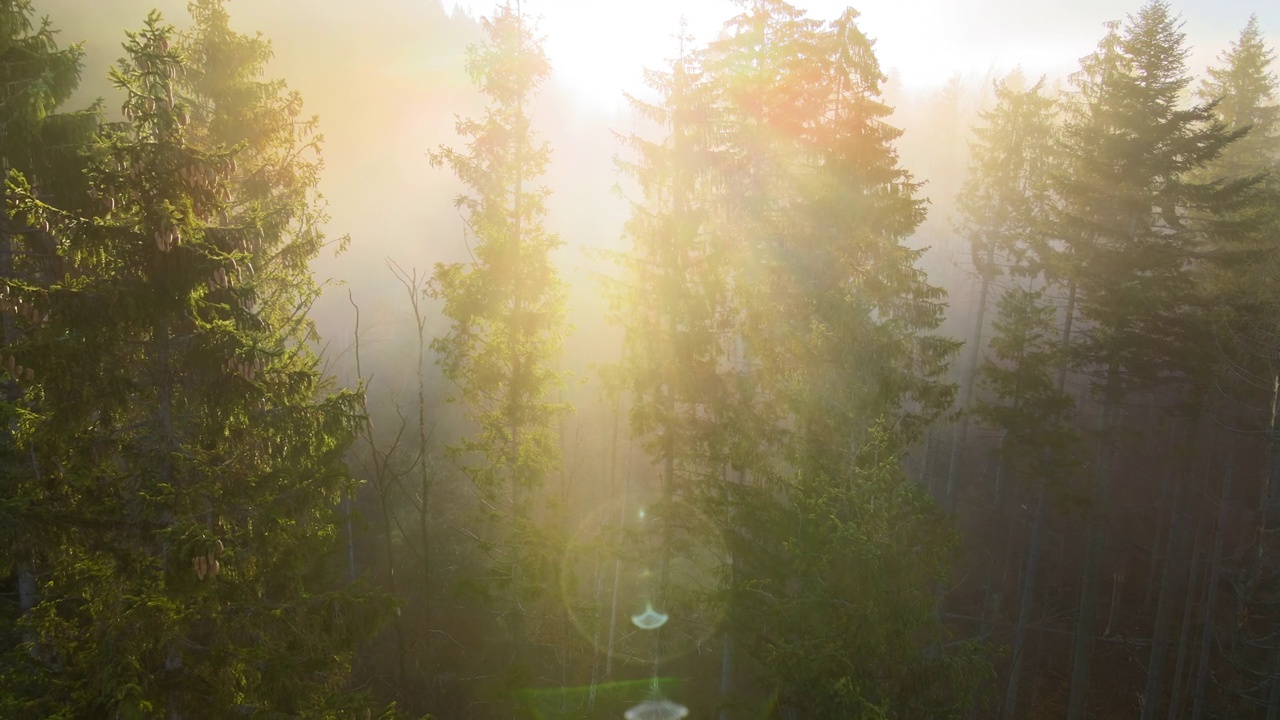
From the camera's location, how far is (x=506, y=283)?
45.2 ft

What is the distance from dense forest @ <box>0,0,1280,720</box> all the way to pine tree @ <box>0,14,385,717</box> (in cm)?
4

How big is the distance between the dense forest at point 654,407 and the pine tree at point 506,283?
0.09m

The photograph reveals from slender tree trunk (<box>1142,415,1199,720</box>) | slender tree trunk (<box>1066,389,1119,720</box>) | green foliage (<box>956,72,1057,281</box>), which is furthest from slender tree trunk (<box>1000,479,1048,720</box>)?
green foliage (<box>956,72,1057,281</box>)

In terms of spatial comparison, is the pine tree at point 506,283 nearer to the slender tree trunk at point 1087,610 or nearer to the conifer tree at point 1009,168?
the slender tree trunk at point 1087,610

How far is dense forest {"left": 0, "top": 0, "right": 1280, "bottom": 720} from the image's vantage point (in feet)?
21.3

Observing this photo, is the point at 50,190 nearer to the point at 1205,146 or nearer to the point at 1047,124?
the point at 1205,146

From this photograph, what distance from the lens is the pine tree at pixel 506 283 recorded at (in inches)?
538

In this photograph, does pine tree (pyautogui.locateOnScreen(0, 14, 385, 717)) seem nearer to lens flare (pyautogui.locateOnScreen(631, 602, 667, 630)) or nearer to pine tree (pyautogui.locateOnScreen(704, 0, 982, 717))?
pine tree (pyautogui.locateOnScreen(704, 0, 982, 717))

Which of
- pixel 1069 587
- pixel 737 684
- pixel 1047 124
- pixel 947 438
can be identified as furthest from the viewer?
pixel 947 438

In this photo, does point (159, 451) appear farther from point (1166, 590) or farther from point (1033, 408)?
point (1166, 590)

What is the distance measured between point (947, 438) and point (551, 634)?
24.0 m

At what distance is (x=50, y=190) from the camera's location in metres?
9.20

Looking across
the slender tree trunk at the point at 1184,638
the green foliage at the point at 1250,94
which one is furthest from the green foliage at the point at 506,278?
the green foliage at the point at 1250,94

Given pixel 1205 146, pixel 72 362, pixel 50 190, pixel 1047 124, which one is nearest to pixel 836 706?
pixel 72 362
